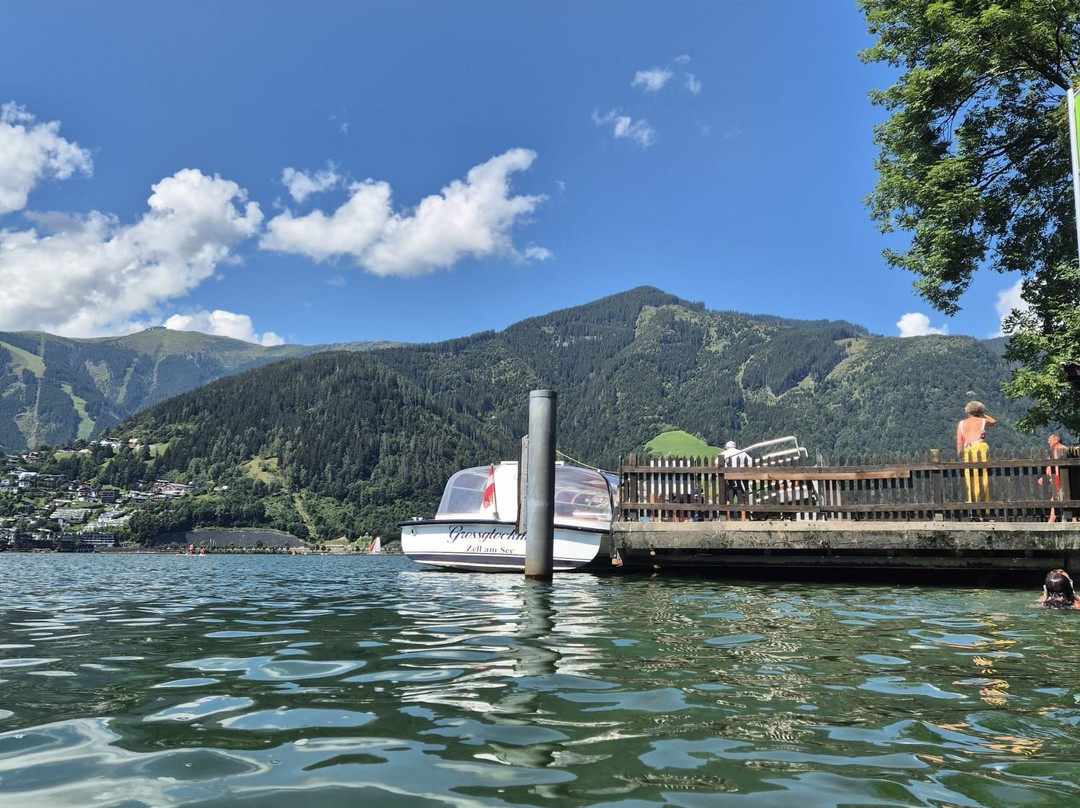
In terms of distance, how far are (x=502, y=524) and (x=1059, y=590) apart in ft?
41.0

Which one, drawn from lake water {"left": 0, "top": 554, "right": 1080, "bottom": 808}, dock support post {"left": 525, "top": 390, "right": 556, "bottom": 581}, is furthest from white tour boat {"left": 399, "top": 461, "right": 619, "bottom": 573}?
lake water {"left": 0, "top": 554, "right": 1080, "bottom": 808}

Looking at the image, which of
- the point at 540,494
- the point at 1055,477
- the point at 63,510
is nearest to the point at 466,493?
the point at 540,494

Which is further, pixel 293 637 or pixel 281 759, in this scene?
pixel 293 637

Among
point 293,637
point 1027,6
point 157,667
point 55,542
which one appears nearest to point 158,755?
point 157,667

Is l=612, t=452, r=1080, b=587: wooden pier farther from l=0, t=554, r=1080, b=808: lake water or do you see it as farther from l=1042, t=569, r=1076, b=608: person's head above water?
l=0, t=554, r=1080, b=808: lake water

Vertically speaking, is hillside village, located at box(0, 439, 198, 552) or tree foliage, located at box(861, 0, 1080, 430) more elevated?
tree foliage, located at box(861, 0, 1080, 430)

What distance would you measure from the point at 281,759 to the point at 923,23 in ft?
63.8

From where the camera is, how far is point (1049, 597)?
32.6 ft

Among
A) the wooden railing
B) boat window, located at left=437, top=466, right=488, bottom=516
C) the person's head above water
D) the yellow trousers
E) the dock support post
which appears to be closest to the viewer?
the person's head above water

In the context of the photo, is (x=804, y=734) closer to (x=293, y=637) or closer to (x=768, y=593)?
(x=293, y=637)

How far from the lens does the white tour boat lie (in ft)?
58.7

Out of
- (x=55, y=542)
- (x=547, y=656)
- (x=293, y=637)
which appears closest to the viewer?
(x=547, y=656)

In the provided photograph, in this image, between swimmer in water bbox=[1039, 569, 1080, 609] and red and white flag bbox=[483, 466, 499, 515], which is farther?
red and white flag bbox=[483, 466, 499, 515]

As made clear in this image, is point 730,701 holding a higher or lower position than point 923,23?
lower
